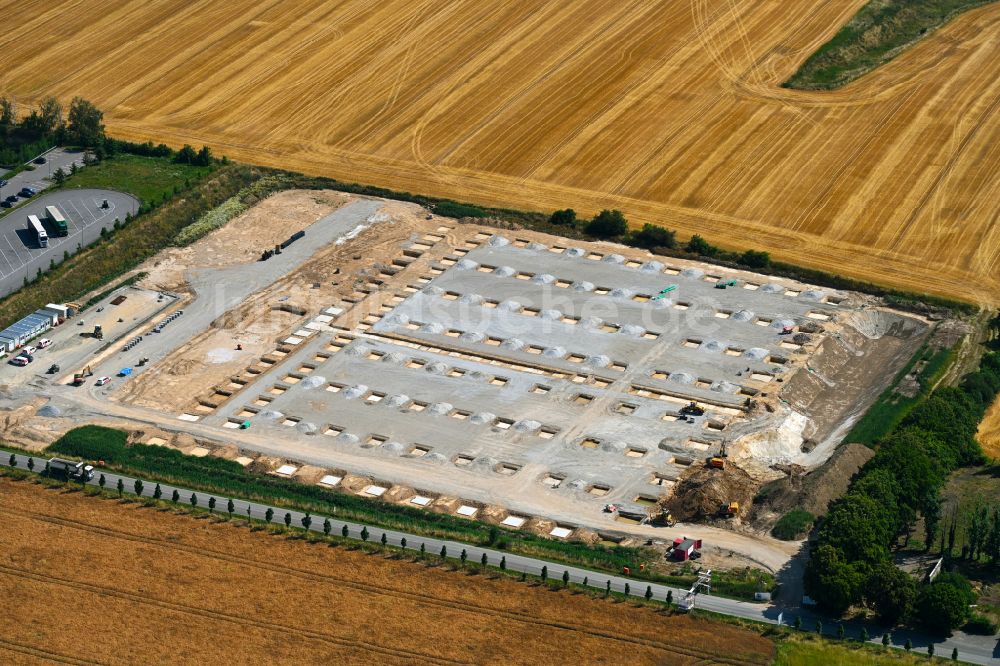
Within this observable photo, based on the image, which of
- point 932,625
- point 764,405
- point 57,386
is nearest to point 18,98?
point 57,386

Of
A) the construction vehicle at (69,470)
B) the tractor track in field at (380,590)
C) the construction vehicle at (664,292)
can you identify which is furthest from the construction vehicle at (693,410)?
the construction vehicle at (69,470)

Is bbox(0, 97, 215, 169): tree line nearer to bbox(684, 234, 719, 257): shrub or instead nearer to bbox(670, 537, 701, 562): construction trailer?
bbox(684, 234, 719, 257): shrub

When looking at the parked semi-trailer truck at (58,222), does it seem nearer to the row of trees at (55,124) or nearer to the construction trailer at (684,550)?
the row of trees at (55,124)

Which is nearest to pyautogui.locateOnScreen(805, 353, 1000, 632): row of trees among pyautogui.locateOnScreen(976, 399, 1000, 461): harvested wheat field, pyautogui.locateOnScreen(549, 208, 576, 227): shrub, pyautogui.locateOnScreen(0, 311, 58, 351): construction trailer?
pyautogui.locateOnScreen(976, 399, 1000, 461): harvested wheat field

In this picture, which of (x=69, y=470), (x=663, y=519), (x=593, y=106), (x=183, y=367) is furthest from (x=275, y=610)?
(x=593, y=106)

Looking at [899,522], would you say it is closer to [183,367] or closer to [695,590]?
[695,590]

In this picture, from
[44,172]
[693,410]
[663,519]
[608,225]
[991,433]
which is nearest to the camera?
[663,519]
